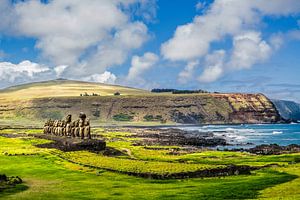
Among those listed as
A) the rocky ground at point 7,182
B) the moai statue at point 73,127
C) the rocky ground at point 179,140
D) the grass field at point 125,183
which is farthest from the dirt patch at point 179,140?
the rocky ground at point 7,182

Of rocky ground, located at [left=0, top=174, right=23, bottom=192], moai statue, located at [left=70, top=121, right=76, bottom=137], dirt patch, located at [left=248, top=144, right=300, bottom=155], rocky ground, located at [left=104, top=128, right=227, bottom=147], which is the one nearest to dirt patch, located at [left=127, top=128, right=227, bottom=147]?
rocky ground, located at [left=104, top=128, right=227, bottom=147]

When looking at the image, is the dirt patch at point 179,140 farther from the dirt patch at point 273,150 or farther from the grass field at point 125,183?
the grass field at point 125,183

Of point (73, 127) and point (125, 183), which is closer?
point (125, 183)

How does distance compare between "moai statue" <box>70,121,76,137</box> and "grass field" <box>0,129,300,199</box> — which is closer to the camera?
"grass field" <box>0,129,300,199</box>

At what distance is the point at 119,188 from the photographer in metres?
38.6

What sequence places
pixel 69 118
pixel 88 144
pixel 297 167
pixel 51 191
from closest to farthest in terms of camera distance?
pixel 51 191 → pixel 297 167 → pixel 88 144 → pixel 69 118

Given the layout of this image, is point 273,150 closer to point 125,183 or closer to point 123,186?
point 125,183

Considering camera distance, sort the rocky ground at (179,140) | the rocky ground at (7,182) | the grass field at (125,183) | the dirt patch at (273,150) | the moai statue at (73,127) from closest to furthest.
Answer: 1. the grass field at (125,183)
2. the rocky ground at (7,182)
3. the dirt patch at (273,150)
4. the moai statue at (73,127)
5. the rocky ground at (179,140)

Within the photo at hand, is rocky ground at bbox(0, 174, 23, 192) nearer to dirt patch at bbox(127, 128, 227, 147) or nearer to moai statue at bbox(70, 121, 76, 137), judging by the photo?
moai statue at bbox(70, 121, 76, 137)

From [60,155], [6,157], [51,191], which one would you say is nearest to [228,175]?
[51,191]

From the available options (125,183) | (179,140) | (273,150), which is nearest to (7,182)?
(125,183)

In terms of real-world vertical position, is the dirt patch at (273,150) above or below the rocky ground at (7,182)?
above

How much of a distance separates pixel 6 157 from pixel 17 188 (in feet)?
86.4

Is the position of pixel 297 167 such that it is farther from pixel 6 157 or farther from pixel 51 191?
pixel 6 157
